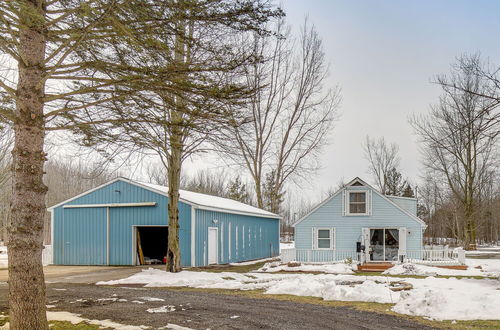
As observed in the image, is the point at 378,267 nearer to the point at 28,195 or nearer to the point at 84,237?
the point at 84,237

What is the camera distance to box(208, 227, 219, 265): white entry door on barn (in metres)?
21.8

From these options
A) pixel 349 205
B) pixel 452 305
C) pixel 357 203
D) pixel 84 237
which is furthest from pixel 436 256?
pixel 84 237

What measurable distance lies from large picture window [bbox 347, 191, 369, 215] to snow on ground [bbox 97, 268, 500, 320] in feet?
26.9

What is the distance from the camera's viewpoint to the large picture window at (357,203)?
23.3 meters

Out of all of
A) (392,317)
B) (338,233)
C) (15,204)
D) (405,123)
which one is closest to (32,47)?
(15,204)

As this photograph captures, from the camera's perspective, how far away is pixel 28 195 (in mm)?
6156

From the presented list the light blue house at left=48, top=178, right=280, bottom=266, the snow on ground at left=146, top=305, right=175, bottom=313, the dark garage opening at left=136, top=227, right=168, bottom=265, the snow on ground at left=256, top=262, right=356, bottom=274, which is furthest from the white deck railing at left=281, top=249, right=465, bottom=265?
the snow on ground at left=146, top=305, right=175, bottom=313

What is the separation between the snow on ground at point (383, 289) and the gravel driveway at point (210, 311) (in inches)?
49.8

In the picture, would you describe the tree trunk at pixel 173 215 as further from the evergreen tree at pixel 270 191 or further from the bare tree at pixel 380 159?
the bare tree at pixel 380 159

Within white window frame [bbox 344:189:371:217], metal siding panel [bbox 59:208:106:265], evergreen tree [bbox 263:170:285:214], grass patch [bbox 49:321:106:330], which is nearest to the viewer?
grass patch [bbox 49:321:106:330]

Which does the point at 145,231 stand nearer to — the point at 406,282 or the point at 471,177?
the point at 406,282

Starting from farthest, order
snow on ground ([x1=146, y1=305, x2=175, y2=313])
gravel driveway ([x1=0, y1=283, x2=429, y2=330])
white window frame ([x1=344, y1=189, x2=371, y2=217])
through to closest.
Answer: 1. white window frame ([x1=344, y1=189, x2=371, y2=217])
2. snow on ground ([x1=146, y1=305, x2=175, y2=313])
3. gravel driveway ([x1=0, y1=283, x2=429, y2=330])

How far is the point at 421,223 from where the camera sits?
885 inches

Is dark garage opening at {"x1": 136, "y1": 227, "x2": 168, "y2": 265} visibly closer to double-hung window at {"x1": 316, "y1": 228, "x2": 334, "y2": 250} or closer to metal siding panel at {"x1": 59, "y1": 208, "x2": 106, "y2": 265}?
metal siding panel at {"x1": 59, "y1": 208, "x2": 106, "y2": 265}
